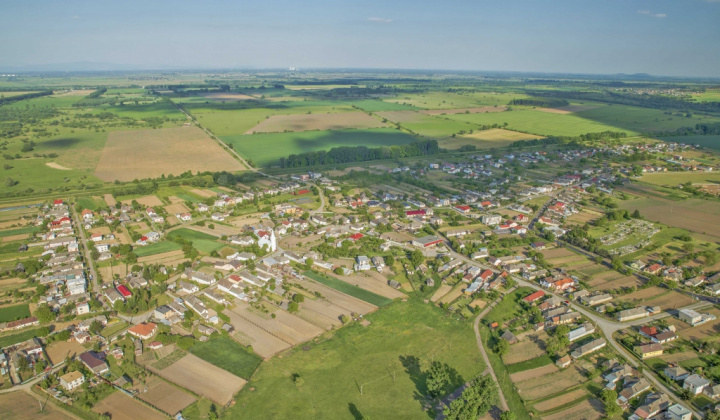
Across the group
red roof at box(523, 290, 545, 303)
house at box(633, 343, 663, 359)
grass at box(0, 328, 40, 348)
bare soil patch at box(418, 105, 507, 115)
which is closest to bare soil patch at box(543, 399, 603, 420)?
house at box(633, 343, 663, 359)

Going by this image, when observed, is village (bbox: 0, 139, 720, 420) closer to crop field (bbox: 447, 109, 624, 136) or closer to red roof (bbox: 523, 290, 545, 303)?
red roof (bbox: 523, 290, 545, 303)

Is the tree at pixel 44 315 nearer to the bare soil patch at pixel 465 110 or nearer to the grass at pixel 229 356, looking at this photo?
the grass at pixel 229 356

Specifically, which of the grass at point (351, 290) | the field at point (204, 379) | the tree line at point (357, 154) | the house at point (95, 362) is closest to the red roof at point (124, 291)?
the house at point (95, 362)

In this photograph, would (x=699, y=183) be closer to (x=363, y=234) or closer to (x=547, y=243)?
(x=547, y=243)

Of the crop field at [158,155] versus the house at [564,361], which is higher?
the crop field at [158,155]

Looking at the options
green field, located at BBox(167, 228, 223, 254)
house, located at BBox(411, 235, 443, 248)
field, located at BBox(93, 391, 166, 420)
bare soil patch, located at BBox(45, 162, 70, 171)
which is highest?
bare soil patch, located at BBox(45, 162, 70, 171)

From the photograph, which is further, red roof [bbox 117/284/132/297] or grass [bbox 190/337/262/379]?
red roof [bbox 117/284/132/297]

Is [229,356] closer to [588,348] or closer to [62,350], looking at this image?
[62,350]

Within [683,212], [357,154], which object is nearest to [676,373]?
[683,212]

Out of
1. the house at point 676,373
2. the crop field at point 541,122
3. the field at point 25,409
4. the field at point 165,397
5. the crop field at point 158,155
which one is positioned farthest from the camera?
the crop field at point 541,122
